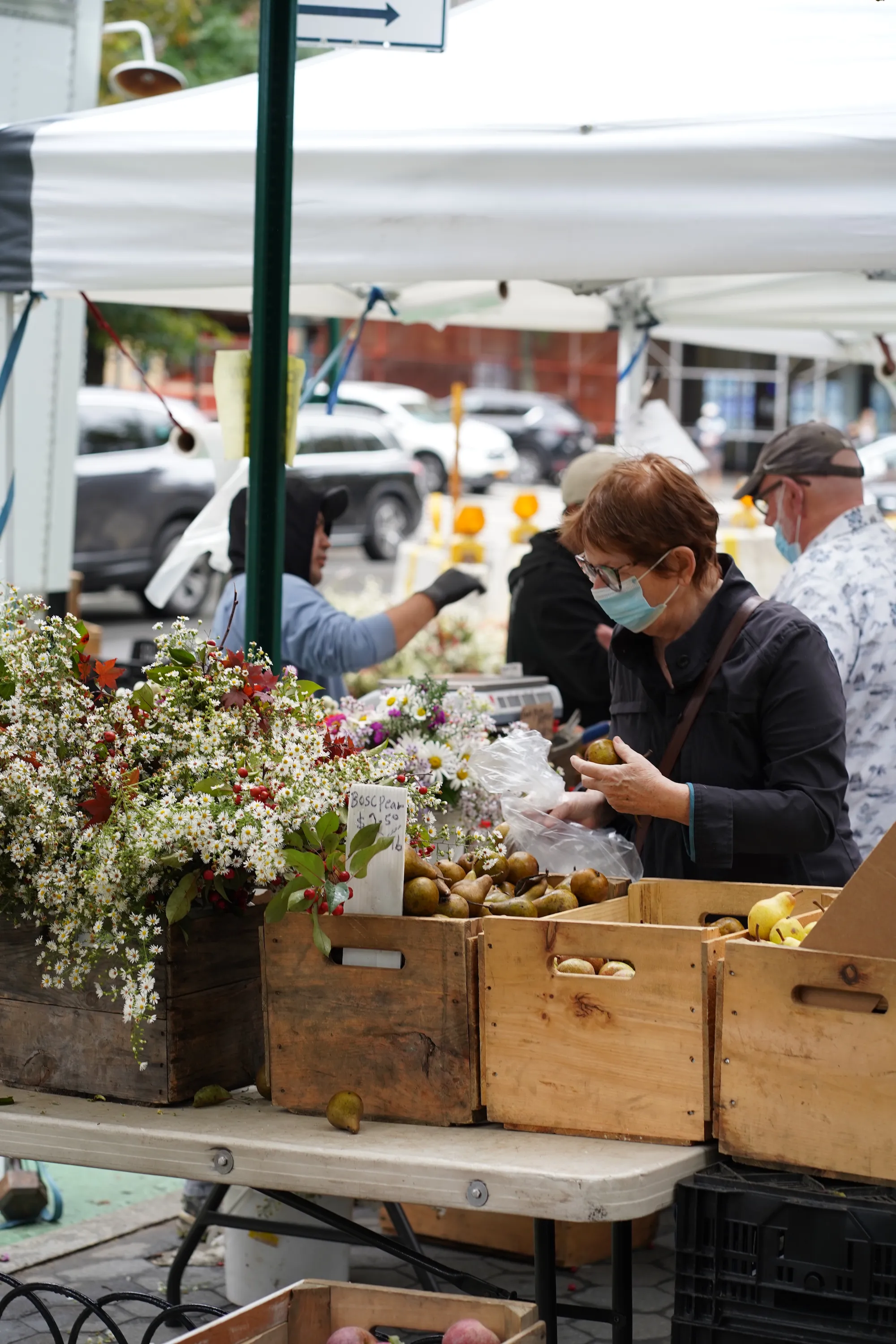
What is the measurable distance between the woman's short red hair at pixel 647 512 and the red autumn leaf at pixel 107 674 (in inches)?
33.4

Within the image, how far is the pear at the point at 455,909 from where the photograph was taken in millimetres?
2262

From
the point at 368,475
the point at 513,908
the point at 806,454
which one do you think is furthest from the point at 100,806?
the point at 368,475

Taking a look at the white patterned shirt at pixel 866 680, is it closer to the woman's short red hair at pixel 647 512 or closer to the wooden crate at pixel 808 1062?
the woman's short red hair at pixel 647 512

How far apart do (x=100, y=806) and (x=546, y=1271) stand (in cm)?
96

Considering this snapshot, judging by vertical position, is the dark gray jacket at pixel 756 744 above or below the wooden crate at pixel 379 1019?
above

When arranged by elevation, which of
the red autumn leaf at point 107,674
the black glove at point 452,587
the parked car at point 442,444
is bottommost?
the red autumn leaf at point 107,674

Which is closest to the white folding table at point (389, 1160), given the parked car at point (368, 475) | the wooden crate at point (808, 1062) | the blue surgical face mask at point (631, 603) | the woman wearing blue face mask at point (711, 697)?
the wooden crate at point (808, 1062)

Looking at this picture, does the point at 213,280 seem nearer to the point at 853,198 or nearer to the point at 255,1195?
the point at 853,198

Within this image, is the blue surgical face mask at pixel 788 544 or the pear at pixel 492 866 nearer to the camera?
the pear at pixel 492 866

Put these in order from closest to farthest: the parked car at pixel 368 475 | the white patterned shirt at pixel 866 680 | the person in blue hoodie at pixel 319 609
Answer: the white patterned shirt at pixel 866 680, the person in blue hoodie at pixel 319 609, the parked car at pixel 368 475

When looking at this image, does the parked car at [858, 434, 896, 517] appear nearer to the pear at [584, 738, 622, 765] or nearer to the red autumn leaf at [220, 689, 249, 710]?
the pear at [584, 738, 622, 765]

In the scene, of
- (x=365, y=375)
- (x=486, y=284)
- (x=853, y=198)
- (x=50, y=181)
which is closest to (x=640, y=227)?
(x=853, y=198)

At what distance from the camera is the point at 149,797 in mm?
2266

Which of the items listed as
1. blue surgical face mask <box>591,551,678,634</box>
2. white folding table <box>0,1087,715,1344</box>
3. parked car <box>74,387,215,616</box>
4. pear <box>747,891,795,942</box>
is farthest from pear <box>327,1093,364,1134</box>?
parked car <box>74,387,215,616</box>
